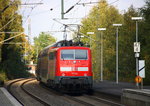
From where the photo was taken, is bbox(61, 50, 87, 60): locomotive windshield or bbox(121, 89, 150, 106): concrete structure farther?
bbox(61, 50, 87, 60): locomotive windshield

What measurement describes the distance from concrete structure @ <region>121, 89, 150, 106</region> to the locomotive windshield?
6.91 meters

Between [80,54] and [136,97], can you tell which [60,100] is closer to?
[80,54]

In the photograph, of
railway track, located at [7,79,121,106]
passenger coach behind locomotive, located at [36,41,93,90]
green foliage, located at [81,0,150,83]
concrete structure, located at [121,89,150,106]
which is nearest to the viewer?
Result: concrete structure, located at [121,89,150,106]

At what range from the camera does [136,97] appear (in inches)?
517

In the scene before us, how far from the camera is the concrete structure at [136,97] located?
1216cm

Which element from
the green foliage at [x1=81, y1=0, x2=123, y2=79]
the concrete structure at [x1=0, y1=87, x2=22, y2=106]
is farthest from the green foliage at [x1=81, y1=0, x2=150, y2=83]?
the concrete structure at [x1=0, y1=87, x2=22, y2=106]

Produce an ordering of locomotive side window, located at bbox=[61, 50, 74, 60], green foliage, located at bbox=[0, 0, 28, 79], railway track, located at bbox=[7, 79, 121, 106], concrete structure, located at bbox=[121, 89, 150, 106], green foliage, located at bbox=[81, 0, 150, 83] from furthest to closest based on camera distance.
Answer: green foliage, located at bbox=[0, 0, 28, 79]
green foliage, located at bbox=[81, 0, 150, 83]
locomotive side window, located at bbox=[61, 50, 74, 60]
railway track, located at bbox=[7, 79, 121, 106]
concrete structure, located at bbox=[121, 89, 150, 106]

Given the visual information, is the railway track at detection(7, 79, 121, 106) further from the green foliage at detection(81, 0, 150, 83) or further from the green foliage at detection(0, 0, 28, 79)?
the green foliage at detection(0, 0, 28, 79)

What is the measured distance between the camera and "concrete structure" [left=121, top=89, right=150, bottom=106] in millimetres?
12164

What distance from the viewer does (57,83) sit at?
20.6 meters

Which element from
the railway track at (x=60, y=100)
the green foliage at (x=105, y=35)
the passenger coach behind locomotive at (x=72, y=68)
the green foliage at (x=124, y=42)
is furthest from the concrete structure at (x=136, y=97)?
the green foliage at (x=105, y=35)

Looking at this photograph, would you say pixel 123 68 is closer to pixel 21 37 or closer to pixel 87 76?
pixel 21 37

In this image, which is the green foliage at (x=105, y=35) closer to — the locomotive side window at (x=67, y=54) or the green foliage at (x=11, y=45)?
the green foliage at (x=11, y=45)

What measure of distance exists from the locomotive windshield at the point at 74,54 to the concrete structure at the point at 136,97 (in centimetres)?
691
